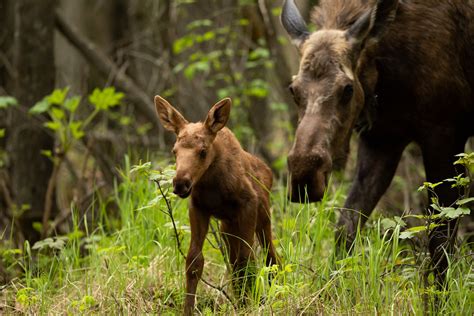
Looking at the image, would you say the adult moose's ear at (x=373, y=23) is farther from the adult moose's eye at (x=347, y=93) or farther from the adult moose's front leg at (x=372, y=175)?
the adult moose's front leg at (x=372, y=175)

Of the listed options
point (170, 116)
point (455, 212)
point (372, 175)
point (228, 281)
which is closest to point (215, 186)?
point (170, 116)

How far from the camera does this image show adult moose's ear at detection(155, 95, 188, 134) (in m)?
5.25

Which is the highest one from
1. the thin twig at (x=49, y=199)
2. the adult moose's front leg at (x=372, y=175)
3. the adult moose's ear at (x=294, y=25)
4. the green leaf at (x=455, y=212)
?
the adult moose's ear at (x=294, y=25)

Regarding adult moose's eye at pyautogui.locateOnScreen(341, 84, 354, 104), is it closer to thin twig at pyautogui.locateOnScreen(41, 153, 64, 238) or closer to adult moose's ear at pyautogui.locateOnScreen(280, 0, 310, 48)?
adult moose's ear at pyautogui.locateOnScreen(280, 0, 310, 48)

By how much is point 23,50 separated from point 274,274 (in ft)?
15.0

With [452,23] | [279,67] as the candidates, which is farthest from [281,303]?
[279,67]

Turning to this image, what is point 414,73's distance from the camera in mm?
6367

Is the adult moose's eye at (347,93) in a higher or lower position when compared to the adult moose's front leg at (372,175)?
higher

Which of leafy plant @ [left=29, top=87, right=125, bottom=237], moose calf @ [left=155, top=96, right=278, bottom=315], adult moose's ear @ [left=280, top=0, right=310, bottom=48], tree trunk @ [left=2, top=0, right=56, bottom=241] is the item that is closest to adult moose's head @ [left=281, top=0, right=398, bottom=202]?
adult moose's ear @ [left=280, top=0, right=310, bottom=48]

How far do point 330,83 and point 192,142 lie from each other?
1338mm

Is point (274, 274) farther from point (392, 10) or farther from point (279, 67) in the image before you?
point (279, 67)

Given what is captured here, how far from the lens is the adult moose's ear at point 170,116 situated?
5.25m

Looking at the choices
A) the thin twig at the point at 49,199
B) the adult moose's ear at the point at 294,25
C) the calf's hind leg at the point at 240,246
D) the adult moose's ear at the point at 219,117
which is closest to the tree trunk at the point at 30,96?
the thin twig at the point at 49,199

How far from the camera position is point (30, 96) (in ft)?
29.7
